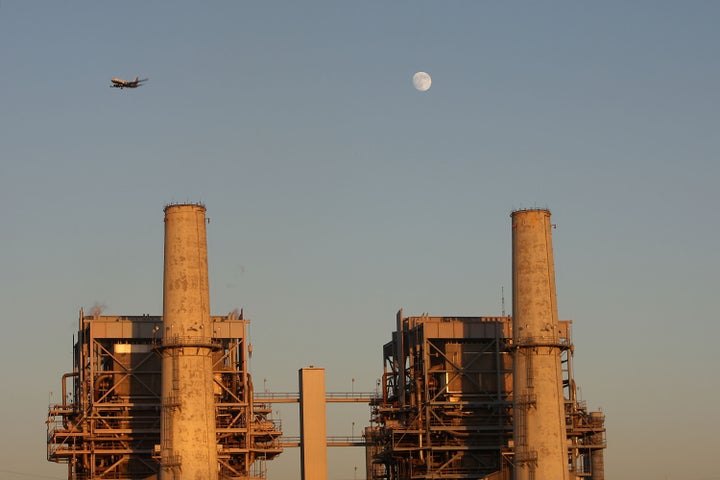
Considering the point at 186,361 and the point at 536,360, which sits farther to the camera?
the point at 186,361

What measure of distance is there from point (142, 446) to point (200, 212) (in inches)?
668

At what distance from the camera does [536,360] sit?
99188mm

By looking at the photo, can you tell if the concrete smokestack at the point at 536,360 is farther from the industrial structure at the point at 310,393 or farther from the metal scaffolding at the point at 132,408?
the metal scaffolding at the point at 132,408

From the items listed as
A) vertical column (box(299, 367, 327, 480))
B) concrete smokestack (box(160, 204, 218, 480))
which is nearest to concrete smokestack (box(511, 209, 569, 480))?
vertical column (box(299, 367, 327, 480))

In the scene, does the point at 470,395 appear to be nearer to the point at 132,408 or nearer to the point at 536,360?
the point at 536,360

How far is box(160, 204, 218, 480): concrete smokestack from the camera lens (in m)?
98.2

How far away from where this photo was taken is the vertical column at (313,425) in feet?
349

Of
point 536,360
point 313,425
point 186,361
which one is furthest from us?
point 313,425

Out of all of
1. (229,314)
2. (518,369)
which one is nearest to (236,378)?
(229,314)

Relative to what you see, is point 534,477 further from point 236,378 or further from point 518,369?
point 236,378

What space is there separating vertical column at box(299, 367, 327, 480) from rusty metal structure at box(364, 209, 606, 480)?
5.01 metres

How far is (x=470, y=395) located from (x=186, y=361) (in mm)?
21379

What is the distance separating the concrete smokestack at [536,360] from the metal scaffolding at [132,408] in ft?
61.7

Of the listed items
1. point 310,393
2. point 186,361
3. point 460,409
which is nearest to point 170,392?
point 186,361
